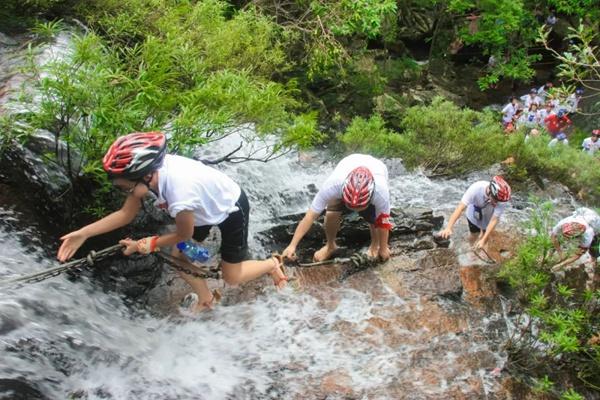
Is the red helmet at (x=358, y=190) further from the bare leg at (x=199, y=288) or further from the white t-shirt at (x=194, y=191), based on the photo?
the bare leg at (x=199, y=288)

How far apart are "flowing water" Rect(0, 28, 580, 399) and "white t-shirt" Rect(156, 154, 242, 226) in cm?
141

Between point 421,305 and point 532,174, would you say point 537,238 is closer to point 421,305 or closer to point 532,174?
point 421,305


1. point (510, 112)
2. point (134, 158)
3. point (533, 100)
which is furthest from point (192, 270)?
point (533, 100)

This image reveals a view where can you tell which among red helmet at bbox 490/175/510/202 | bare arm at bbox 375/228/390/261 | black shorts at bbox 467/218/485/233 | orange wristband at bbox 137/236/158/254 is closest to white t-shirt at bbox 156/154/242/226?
orange wristband at bbox 137/236/158/254

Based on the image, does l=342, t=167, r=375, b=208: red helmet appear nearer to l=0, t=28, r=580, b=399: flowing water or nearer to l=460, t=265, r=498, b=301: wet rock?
l=0, t=28, r=580, b=399: flowing water

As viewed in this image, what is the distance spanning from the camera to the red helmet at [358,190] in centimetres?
488

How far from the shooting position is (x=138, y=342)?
4.80m

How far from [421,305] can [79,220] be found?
3.77 meters

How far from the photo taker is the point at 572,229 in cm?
531

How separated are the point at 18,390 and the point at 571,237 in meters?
5.07

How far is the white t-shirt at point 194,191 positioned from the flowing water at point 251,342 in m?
1.41

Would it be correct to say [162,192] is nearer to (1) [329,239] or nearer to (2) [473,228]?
(1) [329,239]

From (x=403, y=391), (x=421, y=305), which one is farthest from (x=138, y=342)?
(x=421, y=305)

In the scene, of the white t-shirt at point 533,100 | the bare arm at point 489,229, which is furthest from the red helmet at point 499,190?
the white t-shirt at point 533,100
